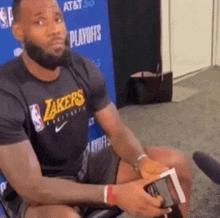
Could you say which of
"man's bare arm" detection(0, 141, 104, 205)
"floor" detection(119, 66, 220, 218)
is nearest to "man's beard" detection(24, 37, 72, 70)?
"man's bare arm" detection(0, 141, 104, 205)

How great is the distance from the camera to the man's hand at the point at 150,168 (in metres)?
1.13

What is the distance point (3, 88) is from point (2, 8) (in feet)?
1.61

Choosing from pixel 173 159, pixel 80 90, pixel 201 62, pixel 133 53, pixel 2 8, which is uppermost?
pixel 2 8

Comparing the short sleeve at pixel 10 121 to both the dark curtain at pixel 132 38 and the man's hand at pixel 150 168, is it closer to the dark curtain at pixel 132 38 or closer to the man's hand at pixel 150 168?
the man's hand at pixel 150 168

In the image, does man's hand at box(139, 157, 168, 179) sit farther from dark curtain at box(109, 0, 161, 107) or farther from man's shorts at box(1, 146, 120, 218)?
dark curtain at box(109, 0, 161, 107)

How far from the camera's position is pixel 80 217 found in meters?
1.06

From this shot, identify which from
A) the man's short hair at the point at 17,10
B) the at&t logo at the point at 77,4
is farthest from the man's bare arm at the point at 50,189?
Answer: the at&t logo at the point at 77,4

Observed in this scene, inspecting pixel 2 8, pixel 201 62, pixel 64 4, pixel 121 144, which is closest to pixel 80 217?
pixel 121 144

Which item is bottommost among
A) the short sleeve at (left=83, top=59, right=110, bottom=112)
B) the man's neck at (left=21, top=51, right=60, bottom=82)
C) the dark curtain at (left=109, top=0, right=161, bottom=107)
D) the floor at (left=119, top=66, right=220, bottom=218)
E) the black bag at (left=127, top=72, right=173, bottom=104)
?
the floor at (left=119, top=66, right=220, bottom=218)

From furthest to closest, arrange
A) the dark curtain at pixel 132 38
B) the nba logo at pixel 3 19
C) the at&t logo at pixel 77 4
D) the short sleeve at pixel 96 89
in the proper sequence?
1. the dark curtain at pixel 132 38
2. the at&t logo at pixel 77 4
3. the nba logo at pixel 3 19
4. the short sleeve at pixel 96 89

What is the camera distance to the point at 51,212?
1045mm

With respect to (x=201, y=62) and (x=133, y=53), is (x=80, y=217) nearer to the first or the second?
(x=133, y=53)

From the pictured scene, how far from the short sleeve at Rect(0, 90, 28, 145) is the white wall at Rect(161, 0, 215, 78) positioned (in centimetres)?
234

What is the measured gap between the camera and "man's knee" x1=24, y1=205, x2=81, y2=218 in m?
1.04
